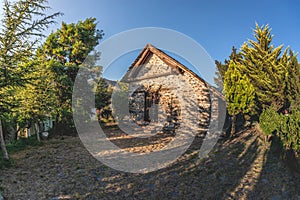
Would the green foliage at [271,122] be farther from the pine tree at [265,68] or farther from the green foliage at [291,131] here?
the pine tree at [265,68]

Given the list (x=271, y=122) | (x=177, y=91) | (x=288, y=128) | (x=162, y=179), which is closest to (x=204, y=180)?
(x=162, y=179)

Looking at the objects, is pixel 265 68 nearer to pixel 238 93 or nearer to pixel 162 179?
pixel 238 93

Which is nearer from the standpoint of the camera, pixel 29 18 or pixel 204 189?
pixel 204 189

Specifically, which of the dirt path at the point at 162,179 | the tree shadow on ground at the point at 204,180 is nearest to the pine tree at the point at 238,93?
the dirt path at the point at 162,179

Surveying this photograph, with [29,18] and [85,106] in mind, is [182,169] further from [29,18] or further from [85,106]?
[85,106]

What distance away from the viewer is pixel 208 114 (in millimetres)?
9586

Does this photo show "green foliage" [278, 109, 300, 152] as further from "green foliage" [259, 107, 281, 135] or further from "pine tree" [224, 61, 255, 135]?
"pine tree" [224, 61, 255, 135]

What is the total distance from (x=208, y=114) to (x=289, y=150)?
14.7 feet

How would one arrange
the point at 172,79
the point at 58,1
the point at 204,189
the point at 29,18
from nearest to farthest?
the point at 204,189 < the point at 29,18 < the point at 58,1 < the point at 172,79

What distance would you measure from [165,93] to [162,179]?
6.86 metres

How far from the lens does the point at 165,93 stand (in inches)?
438

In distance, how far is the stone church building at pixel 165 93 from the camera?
985cm

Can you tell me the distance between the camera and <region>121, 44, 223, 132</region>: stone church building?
9.85 m

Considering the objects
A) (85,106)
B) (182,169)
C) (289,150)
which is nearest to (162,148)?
(182,169)
